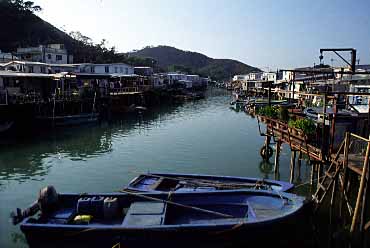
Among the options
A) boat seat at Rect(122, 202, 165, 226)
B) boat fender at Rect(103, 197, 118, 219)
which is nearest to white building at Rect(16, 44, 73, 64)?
boat fender at Rect(103, 197, 118, 219)

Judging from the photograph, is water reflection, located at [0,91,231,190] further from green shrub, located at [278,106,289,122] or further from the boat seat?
green shrub, located at [278,106,289,122]

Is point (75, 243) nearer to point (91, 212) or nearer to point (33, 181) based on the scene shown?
point (91, 212)

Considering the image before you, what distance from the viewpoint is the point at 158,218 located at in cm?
1073

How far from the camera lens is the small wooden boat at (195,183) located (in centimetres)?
1357

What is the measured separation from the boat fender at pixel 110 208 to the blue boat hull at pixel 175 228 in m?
0.23

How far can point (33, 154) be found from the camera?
2630 centimetres

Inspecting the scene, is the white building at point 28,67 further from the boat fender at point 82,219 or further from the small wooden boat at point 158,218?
the boat fender at point 82,219

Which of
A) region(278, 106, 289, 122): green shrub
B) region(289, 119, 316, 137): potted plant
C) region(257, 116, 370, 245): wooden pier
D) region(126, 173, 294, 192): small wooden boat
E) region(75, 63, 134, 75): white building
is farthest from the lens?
region(75, 63, 134, 75): white building

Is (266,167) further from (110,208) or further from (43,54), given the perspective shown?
(43,54)

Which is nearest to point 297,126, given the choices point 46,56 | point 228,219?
point 228,219

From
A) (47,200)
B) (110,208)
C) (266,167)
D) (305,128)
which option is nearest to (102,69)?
(266,167)

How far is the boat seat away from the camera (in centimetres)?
1056

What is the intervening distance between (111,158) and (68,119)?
606 inches

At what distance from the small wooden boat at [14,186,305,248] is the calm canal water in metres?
2.41
